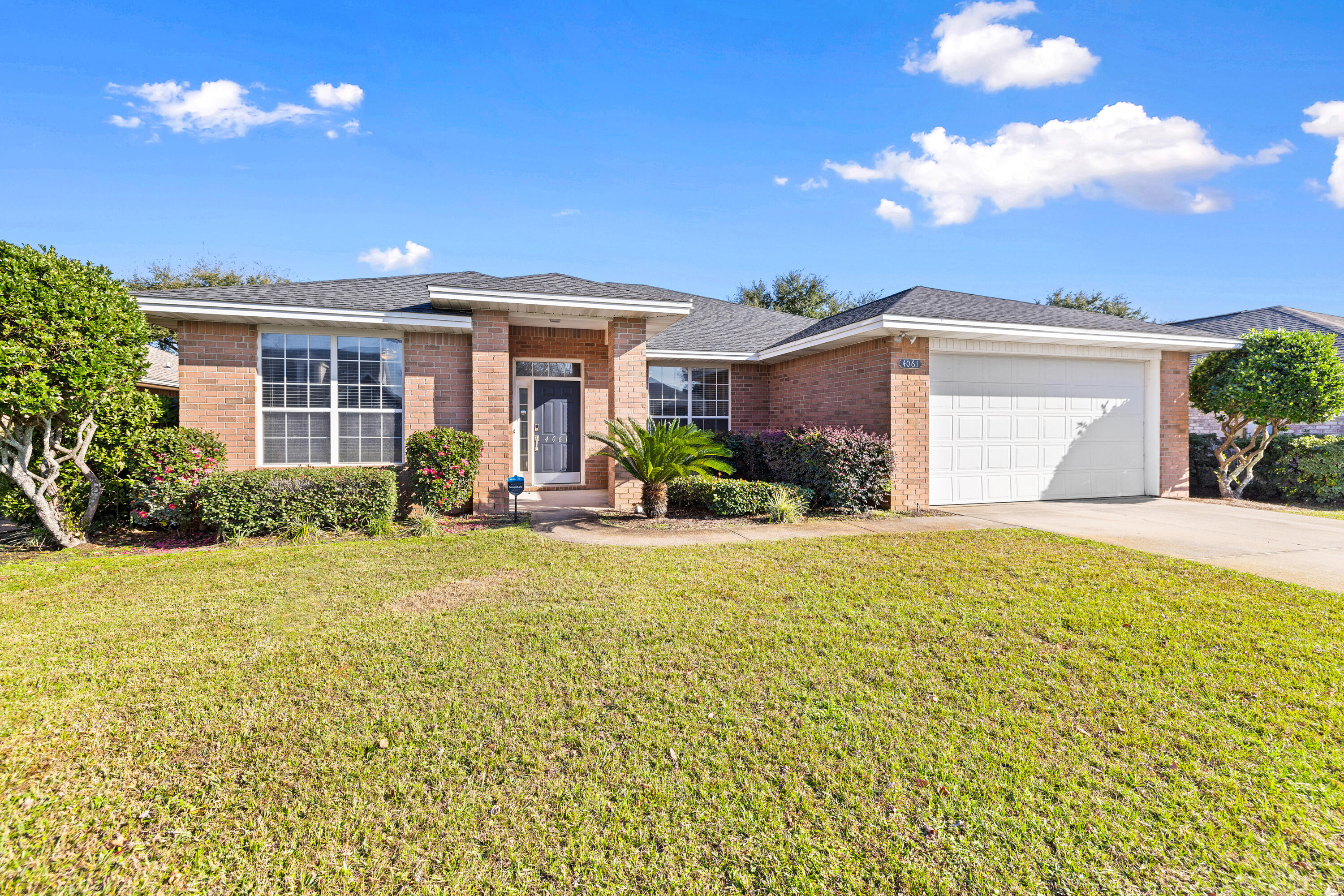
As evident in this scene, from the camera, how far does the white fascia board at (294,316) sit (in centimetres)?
834

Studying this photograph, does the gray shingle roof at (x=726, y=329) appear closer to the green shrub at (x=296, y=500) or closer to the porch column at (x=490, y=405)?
the porch column at (x=490, y=405)

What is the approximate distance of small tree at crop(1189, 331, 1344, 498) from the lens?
9922 millimetres

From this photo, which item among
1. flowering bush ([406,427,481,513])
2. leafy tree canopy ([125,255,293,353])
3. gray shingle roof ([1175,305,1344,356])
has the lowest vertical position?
flowering bush ([406,427,481,513])

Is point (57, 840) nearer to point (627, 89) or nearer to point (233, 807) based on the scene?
point (233, 807)

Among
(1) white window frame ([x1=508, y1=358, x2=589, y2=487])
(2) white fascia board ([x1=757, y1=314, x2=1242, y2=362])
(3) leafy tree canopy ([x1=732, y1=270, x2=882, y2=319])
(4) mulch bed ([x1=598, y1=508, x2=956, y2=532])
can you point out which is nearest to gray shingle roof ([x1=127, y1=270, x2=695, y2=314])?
(1) white window frame ([x1=508, y1=358, x2=589, y2=487])

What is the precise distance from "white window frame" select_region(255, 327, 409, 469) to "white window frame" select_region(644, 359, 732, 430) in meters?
5.20

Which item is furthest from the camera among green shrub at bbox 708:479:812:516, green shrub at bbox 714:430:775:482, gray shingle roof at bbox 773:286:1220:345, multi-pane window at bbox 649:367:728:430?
multi-pane window at bbox 649:367:728:430

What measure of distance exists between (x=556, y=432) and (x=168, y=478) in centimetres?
634

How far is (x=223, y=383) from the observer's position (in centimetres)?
888

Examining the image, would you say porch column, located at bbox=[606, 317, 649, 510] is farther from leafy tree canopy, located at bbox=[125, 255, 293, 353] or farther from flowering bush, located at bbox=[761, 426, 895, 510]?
leafy tree canopy, located at bbox=[125, 255, 293, 353]

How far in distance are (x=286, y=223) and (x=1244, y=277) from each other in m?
37.1

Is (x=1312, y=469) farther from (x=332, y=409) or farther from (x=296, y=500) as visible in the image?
(x=332, y=409)

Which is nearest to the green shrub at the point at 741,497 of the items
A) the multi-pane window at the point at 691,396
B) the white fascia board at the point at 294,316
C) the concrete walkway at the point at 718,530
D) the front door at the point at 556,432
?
the concrete walkway at the point at 718,530

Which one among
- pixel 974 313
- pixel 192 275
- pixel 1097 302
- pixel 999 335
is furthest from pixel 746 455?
pixel 1097 302
